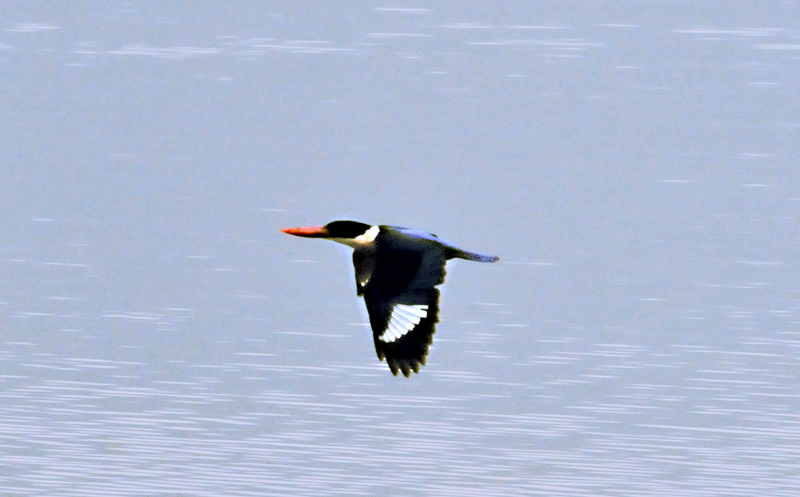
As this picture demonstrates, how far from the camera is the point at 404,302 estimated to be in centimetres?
618

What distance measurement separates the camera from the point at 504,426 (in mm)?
7227

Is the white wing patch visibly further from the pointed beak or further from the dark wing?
the pointed beak

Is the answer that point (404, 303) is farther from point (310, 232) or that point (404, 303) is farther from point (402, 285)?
point (310, 232)

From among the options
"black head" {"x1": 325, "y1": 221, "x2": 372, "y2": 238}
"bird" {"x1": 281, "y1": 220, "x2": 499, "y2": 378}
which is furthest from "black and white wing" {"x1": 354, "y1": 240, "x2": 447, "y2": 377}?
"black head" {"x1": 325, "y1": 221, "x2": 372, "y2": 238}

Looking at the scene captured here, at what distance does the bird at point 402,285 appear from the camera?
6.17 m

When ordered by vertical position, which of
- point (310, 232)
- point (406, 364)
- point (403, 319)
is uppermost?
point (310, 232)

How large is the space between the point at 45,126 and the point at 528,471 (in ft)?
22.6

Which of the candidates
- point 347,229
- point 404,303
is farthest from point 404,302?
point 347,229

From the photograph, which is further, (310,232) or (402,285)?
(310,232)

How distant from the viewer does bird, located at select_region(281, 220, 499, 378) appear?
6.17m

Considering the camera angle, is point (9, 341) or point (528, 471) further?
point (9, 341)

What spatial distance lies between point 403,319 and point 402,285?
0.14 metres

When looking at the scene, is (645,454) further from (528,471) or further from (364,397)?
(364,397)

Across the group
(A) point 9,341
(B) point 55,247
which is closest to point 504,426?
(A) point 9,341
